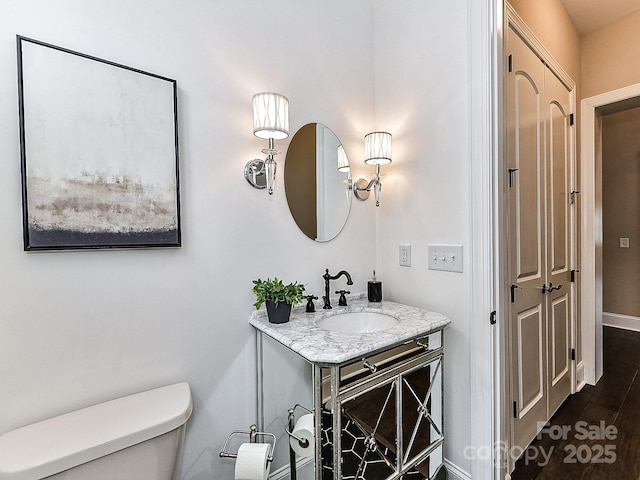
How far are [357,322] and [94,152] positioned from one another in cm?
130

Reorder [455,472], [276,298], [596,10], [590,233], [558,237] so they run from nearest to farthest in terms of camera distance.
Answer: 1. [276,298]
2. [455,472]
3. [558,237]
4. [596,10]
5. [590,233]

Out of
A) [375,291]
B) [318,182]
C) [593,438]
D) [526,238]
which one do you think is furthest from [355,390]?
[593,438]

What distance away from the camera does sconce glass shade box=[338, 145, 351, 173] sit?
174cm

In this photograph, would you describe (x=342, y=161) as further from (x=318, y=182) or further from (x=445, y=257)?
(x=445, y=257)

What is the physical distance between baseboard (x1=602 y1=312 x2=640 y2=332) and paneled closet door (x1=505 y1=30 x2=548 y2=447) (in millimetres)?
2890

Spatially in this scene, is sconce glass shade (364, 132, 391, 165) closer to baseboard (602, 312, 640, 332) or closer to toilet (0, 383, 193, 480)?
toilet (0, 383, 193, 480)

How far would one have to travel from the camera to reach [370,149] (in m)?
1.67

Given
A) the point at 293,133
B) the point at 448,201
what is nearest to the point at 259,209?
the point at 293,133

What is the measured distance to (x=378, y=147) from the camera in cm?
165

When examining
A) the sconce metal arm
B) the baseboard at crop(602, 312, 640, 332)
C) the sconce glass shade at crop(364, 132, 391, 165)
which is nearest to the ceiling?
the sconce glass shade at crop(364, 132, 391, 165)

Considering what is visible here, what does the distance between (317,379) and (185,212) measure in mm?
807

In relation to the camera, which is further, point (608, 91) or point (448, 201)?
point (608, 91)

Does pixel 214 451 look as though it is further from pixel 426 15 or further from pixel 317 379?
pixel 426 15

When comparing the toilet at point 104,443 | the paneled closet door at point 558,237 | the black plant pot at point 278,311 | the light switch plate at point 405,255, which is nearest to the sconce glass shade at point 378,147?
the light switch plate at point 405,255
